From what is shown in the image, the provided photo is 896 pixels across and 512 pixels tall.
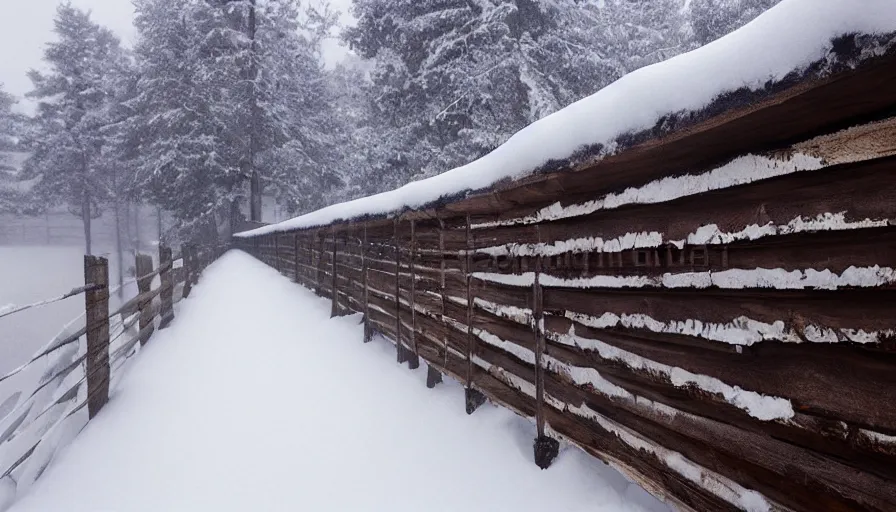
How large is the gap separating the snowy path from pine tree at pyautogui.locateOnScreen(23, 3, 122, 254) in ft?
127

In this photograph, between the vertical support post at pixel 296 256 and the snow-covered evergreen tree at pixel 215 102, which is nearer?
the vertical support post at pixel 296 256

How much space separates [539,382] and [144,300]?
6190 mm

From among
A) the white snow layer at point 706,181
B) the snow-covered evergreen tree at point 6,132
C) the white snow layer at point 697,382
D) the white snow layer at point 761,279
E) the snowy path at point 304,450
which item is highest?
the snow-covered evergreen tree at point 6,132

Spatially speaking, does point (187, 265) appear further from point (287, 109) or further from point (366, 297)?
point (287, 109)

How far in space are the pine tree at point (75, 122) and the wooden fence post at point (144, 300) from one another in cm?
3518

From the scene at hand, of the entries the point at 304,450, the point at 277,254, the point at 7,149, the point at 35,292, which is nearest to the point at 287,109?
the point at 277,254

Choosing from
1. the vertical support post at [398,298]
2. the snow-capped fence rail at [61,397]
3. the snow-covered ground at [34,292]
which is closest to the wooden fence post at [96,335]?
the snow-capped fence rail at [61,397]

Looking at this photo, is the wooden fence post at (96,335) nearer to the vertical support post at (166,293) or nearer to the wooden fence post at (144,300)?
the wooden fence post at (144,300)

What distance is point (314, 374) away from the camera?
5082 mm

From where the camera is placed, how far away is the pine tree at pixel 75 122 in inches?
1377

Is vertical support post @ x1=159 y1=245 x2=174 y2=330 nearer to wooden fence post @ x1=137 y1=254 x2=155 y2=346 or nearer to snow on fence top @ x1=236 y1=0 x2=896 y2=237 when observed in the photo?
wooden fence post @ x1=137 y1=254 x2=155 y2=346

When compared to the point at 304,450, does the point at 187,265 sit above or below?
above

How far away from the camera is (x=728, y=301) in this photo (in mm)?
1768

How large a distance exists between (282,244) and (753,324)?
15.8m
